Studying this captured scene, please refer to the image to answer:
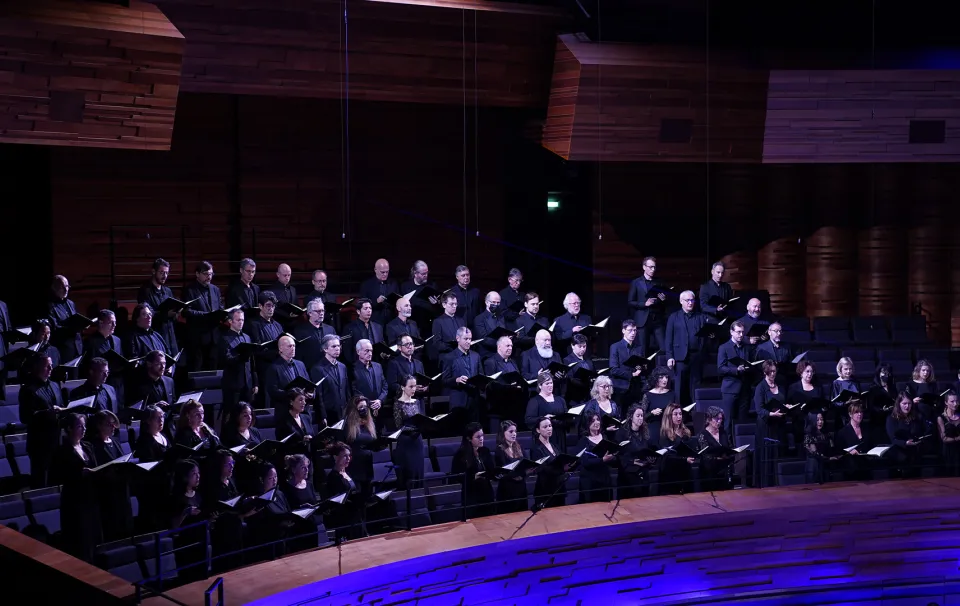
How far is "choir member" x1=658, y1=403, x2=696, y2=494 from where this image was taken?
570 cm

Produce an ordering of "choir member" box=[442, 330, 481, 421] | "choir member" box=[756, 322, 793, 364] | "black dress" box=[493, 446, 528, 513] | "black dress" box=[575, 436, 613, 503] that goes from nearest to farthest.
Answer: "black dress" box=[493, 446, 528, 513]
"black dress" box=[575, 436, 613, 503]
"choir member" box=[442, 330, 481, 421]
"choir member" box=[756, 322, 793, 364]

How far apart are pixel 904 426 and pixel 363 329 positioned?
112 inches

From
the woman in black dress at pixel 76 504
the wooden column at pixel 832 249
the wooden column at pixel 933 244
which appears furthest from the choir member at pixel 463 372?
the wooden column at pixel 933 244

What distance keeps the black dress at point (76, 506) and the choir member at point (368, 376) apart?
4.99 ft

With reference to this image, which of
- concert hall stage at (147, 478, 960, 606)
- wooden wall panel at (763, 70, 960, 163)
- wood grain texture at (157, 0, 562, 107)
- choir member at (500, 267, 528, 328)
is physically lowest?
concert hall stage at (147, 478, 960, 606)

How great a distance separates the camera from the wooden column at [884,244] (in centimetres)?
880

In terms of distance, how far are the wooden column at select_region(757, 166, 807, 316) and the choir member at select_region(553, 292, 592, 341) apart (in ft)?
8.67

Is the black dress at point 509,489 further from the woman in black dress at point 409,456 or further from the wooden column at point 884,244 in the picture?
the wooden column at point 884,244

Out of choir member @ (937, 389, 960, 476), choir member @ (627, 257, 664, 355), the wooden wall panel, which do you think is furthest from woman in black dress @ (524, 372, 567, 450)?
the wooden wall panel

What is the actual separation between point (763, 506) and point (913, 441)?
1.06 metres

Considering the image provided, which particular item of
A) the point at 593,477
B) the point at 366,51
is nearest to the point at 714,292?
the point at 593,477

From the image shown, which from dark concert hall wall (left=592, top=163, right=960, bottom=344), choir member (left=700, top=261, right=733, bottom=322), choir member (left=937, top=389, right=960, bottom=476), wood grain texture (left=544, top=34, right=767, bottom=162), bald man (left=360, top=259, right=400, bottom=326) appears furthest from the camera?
dark concert hall wall (left=592, top=163, right=960, bottom=344)

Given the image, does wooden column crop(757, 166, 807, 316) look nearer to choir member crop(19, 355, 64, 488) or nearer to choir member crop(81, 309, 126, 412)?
choir member crop(81, 309, 126, 412)

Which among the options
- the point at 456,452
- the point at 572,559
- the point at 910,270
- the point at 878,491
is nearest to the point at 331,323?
the point at 456,452
